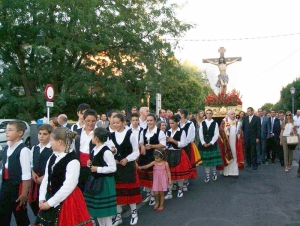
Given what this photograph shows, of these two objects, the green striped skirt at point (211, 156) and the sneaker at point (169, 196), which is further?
the green striped skirt at point (211, 156)

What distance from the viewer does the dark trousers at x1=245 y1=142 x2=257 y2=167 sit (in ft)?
36.2

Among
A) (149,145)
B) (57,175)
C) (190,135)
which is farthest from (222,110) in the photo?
(57,175)

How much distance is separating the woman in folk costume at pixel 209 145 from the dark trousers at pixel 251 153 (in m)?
2.14

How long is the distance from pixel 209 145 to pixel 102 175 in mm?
4821

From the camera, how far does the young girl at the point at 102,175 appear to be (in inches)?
189

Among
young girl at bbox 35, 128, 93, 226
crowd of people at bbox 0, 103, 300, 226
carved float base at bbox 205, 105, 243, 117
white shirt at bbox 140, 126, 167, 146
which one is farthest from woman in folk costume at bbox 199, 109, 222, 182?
carved float base at bbox 205, 105, 243, 117

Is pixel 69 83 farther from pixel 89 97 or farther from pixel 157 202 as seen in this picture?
pixel 157 202

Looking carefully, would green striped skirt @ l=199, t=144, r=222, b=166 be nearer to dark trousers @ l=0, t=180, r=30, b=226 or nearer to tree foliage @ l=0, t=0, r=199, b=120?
dark trousers @ l=0, t=180, r=30, b=226

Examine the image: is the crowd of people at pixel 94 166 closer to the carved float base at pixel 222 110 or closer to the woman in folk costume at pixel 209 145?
the woman in folk costume at pixel 209 145

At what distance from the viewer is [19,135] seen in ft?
14.8

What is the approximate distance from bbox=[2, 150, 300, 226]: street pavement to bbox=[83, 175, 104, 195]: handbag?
1242mm

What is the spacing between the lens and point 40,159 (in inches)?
202

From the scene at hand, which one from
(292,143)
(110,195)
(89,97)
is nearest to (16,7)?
(89,97)

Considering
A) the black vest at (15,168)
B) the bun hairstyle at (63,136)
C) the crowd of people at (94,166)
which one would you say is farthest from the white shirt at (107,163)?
the bun hairstyle at (63,136)
